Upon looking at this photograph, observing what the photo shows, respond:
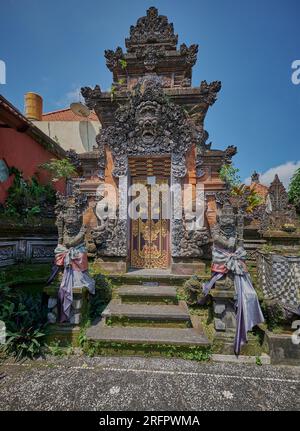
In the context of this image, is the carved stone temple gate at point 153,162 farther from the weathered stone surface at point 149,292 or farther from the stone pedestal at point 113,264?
the weathered stone surface at point 149,292

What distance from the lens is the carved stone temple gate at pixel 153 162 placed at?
5832 millimetres

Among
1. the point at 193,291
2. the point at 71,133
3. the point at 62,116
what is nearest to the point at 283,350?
the point at 193,291

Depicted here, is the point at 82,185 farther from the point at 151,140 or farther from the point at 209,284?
the point at 209,284

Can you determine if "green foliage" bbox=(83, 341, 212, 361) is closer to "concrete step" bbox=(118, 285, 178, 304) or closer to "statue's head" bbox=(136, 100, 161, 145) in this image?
"concrete step" bbox=(118, 285, 178, 304)

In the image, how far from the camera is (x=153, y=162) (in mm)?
6238

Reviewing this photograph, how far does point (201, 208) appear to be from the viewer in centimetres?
589

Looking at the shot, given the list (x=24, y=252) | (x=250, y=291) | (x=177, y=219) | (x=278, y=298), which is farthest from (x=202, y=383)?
(x=24, y=252)

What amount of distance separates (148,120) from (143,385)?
5.91m

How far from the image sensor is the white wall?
1370cm

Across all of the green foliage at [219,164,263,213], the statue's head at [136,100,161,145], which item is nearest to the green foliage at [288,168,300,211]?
the green foliage at [219,164,263,213]

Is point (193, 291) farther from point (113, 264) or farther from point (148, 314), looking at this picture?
point (113, 264)

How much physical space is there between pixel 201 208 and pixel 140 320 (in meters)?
3.31
